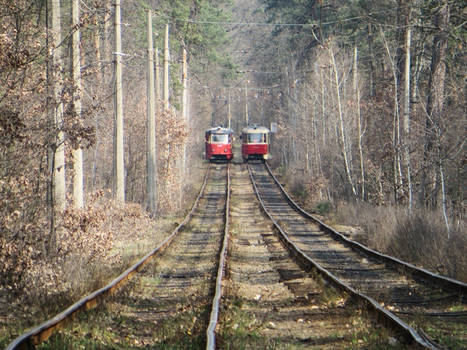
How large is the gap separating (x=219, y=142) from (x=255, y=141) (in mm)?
3178

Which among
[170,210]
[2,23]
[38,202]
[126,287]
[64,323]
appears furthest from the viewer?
[170,210]

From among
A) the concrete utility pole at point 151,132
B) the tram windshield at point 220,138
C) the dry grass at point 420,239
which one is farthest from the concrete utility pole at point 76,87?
the tram windshield at point 220,138

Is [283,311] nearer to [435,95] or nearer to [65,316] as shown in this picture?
[65,316]

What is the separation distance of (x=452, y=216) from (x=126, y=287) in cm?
1088

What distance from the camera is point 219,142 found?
52688mm

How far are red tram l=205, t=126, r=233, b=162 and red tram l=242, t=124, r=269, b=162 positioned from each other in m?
1.42

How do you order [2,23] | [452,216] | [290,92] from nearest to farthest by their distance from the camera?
[2,23]
[452,216]
[290,92]

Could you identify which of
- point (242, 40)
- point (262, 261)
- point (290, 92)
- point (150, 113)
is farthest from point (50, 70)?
point (242, 40)

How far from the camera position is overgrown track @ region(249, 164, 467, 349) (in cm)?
693

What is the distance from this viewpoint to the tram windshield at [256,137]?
52.4 meters

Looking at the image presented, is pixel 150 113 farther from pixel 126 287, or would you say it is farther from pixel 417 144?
pixel 126 287

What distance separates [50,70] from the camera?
10383mm

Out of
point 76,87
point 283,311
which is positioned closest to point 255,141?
point 76,87

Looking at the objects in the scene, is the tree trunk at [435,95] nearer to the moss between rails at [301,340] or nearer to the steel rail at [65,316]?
the steel rail at [65,316]
